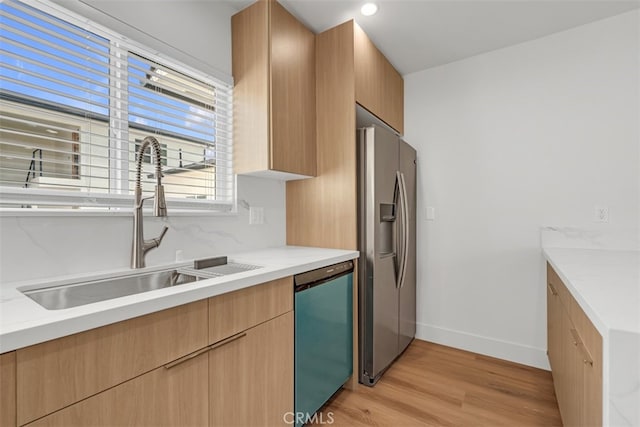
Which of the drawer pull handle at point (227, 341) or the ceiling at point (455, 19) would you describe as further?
the ceiling at point (455, 19)

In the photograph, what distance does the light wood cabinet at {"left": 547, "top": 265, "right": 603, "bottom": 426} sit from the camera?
2.84ft

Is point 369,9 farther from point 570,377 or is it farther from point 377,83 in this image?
point 570,377

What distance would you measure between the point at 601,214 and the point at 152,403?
2.77 meters

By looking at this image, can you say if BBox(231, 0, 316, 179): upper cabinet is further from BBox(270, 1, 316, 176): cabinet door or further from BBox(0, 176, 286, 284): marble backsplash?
BBox(0, 176, 286, 284): marble backsplash

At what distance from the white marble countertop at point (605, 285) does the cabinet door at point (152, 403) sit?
1181 mm

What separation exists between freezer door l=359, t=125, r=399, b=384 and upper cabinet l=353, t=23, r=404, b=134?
1.07ft

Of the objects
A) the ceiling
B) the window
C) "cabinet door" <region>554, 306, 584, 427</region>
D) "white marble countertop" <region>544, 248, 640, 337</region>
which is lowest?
"cabinet door" <region>554, 306, 584, 427</region>

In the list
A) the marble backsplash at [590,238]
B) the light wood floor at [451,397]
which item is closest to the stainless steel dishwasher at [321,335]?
the light wood floor at [451,397]

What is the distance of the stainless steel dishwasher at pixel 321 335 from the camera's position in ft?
4.91

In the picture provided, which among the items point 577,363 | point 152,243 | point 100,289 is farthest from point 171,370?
point 577,363

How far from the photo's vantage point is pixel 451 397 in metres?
1.88

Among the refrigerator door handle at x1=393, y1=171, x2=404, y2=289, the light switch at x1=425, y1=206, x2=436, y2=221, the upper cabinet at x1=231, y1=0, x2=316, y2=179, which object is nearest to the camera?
the upper cabinet at x1=231, y1=0, x2=316, y2=179

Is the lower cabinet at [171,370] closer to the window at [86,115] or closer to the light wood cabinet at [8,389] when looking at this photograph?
the light wood cabinet at [8,389]

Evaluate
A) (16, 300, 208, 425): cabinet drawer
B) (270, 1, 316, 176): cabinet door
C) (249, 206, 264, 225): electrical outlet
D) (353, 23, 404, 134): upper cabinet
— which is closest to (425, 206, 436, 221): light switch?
(353, 23, 404, 134): upper cabinet
